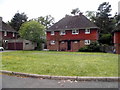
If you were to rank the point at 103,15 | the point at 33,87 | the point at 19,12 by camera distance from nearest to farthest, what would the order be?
the point at 33,87 < the point at 103,15 < the point at 19,12

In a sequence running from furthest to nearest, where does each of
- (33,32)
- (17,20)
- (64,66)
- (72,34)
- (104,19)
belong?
1. (17,20)
2. (104,19)
3. (33,32)
4. (72,34)
5. (64,66)

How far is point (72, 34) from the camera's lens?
32656 millimetres

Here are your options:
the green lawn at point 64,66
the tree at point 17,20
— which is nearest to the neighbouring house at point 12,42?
the tree at point 17,20

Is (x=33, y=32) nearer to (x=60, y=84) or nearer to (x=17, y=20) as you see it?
(x=17, y=20)

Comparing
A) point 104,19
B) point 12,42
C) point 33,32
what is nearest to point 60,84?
point 12,42

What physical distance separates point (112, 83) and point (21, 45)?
3247 cm

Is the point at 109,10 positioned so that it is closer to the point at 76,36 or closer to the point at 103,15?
the point at 103,15

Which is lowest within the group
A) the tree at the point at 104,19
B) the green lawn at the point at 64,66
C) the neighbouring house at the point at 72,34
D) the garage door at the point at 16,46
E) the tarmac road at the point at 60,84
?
the tarmac road at the point at 60,84

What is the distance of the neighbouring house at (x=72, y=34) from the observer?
103 ft

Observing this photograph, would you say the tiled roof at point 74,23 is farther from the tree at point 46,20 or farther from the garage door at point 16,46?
the tree at point 46,20

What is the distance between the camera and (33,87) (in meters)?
5.09

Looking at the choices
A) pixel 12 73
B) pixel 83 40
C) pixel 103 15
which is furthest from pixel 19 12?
pixel 12 73

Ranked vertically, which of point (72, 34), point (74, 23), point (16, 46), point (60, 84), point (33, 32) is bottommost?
point (60, 84)

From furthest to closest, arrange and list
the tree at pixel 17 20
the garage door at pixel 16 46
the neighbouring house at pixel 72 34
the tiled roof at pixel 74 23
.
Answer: the tree at pixel 17 20 < the garage door at pixel 16 46 < the tiled roof at pixel 74 23 < the neighbouring house at pixel 72 34
